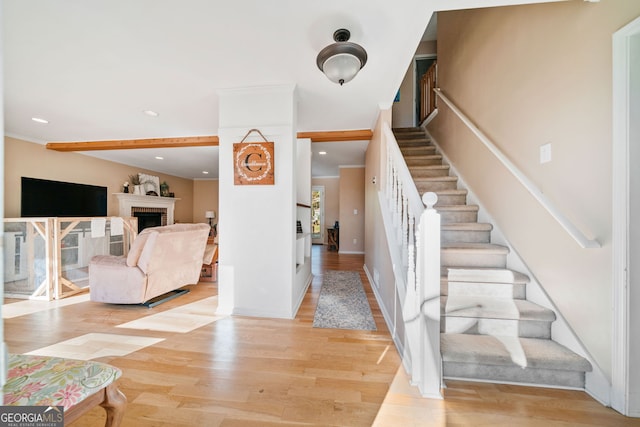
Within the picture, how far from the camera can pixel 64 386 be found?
936 mm

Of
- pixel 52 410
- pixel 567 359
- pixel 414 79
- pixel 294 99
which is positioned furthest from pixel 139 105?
pixel 414 79

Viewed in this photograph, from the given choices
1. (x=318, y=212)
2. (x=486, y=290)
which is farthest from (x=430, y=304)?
(x=318, y=212)

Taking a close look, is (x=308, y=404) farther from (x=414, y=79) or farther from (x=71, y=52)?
(x=414, y=79)

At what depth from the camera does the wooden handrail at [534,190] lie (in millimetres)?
1411

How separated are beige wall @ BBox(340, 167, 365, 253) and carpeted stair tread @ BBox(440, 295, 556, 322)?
13.9ft

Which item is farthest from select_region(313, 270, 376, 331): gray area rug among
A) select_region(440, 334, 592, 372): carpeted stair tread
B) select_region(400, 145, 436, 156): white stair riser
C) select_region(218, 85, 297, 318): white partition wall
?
select_region(400, 145, 436, 156): white stair riser

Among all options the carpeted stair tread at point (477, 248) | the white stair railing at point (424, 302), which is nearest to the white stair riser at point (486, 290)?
the carpeted stair tread at point (477, 248)

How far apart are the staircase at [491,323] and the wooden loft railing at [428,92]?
2601mm

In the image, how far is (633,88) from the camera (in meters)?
1.27

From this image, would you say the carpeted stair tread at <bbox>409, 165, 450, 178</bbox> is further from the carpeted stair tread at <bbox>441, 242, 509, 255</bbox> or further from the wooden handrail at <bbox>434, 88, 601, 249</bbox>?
the carpeted stair tread at <bbox>441, 242, 509, 255</bbox>

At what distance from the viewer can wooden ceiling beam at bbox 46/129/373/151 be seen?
371 cm

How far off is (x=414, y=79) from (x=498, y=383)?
526 cm

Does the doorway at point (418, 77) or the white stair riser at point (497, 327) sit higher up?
the doorway at point (418, 77)

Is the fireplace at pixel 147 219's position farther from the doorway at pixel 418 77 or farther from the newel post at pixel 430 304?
the doorway at pixel 418 77
